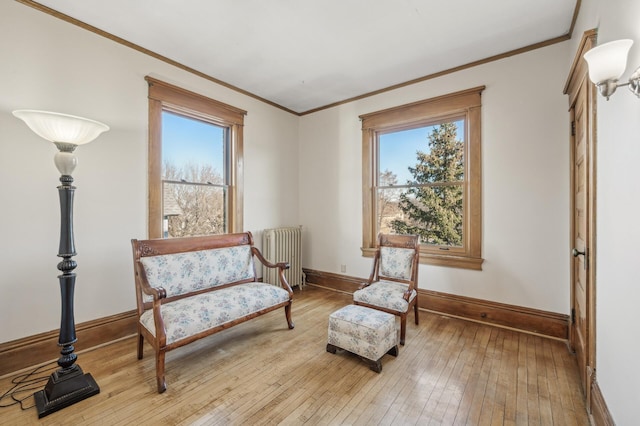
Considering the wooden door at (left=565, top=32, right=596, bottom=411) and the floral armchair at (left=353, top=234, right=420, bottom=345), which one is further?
the floral armchair at (left=353, top=234, right=420, bottom=345)

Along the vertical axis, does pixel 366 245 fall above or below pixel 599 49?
below

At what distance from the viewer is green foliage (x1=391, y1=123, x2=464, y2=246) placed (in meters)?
3.38

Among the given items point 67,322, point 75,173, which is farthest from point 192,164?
point 67,322

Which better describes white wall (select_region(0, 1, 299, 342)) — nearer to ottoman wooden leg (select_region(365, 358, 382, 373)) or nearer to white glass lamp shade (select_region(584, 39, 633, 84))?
ottoman wooden leg (select_region(365, 358, 382, 373))

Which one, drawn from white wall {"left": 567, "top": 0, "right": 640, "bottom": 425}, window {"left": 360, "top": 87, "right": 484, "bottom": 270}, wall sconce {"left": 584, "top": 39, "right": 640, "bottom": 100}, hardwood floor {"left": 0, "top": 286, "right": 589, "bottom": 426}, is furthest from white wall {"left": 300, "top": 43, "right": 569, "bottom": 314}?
wall sconce {"left": 584, "top": 39, "right": 640, "bottom": 100}

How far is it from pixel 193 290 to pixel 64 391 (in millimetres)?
1046

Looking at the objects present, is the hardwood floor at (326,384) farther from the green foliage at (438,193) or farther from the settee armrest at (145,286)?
the green foliage at (438,193)

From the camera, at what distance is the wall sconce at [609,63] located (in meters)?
1.15

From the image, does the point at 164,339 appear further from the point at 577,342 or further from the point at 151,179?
the point at 577,342

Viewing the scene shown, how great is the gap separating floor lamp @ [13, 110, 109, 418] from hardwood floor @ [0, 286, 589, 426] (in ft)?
0.28

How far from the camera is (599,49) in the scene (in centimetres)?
120

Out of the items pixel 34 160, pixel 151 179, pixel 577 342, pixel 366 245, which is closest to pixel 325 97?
pixel 366 245

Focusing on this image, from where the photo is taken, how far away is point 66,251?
6.53 ft

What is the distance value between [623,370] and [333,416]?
1458 mm
